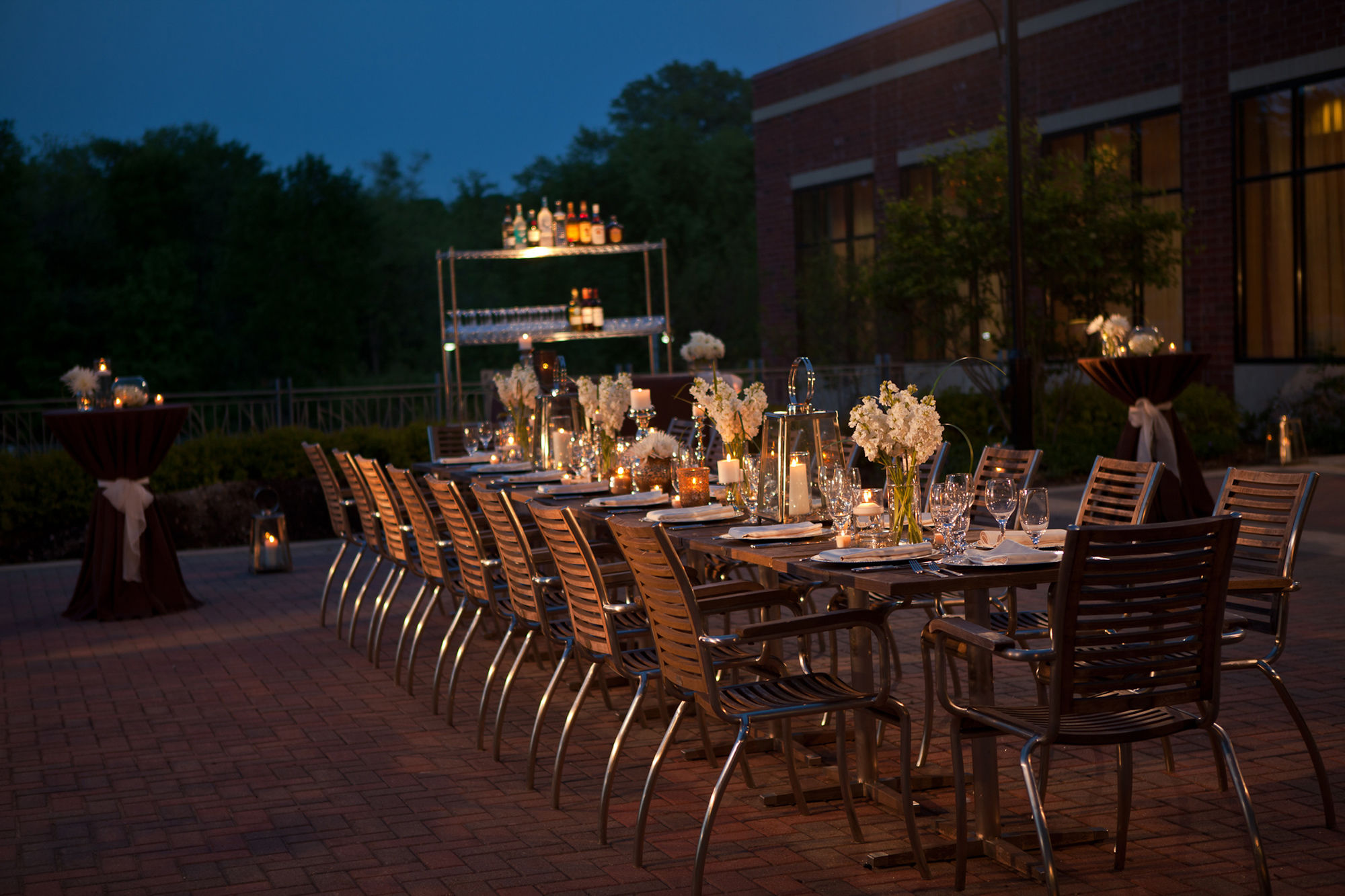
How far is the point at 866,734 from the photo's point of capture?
471cm

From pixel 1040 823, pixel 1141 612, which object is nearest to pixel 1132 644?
pixel 1141 612

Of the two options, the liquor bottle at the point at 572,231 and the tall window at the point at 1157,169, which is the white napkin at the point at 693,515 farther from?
the tall window at the point at 1157,169

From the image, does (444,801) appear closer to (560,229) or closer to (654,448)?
(654,448)

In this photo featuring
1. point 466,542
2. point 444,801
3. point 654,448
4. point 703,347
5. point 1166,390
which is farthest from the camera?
point 703,347

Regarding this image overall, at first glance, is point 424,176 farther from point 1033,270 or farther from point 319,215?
point 1033,270

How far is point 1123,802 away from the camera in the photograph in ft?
13.4

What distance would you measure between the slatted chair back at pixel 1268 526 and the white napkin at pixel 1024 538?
59cm

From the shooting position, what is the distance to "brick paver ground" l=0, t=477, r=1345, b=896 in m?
4.19

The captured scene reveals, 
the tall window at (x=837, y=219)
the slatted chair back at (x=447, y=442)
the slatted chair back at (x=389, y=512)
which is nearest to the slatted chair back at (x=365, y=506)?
the slatted chair back at (x=389, y=512)

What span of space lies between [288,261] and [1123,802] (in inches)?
1394

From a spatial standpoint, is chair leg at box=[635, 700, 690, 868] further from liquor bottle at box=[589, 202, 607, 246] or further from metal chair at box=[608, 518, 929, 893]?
liquor bottle at box=[589, 202, 607, 246]

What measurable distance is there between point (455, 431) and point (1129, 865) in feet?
25.6

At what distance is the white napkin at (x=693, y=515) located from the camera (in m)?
5.53

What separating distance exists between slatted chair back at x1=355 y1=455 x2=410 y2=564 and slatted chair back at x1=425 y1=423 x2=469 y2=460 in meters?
3.15
